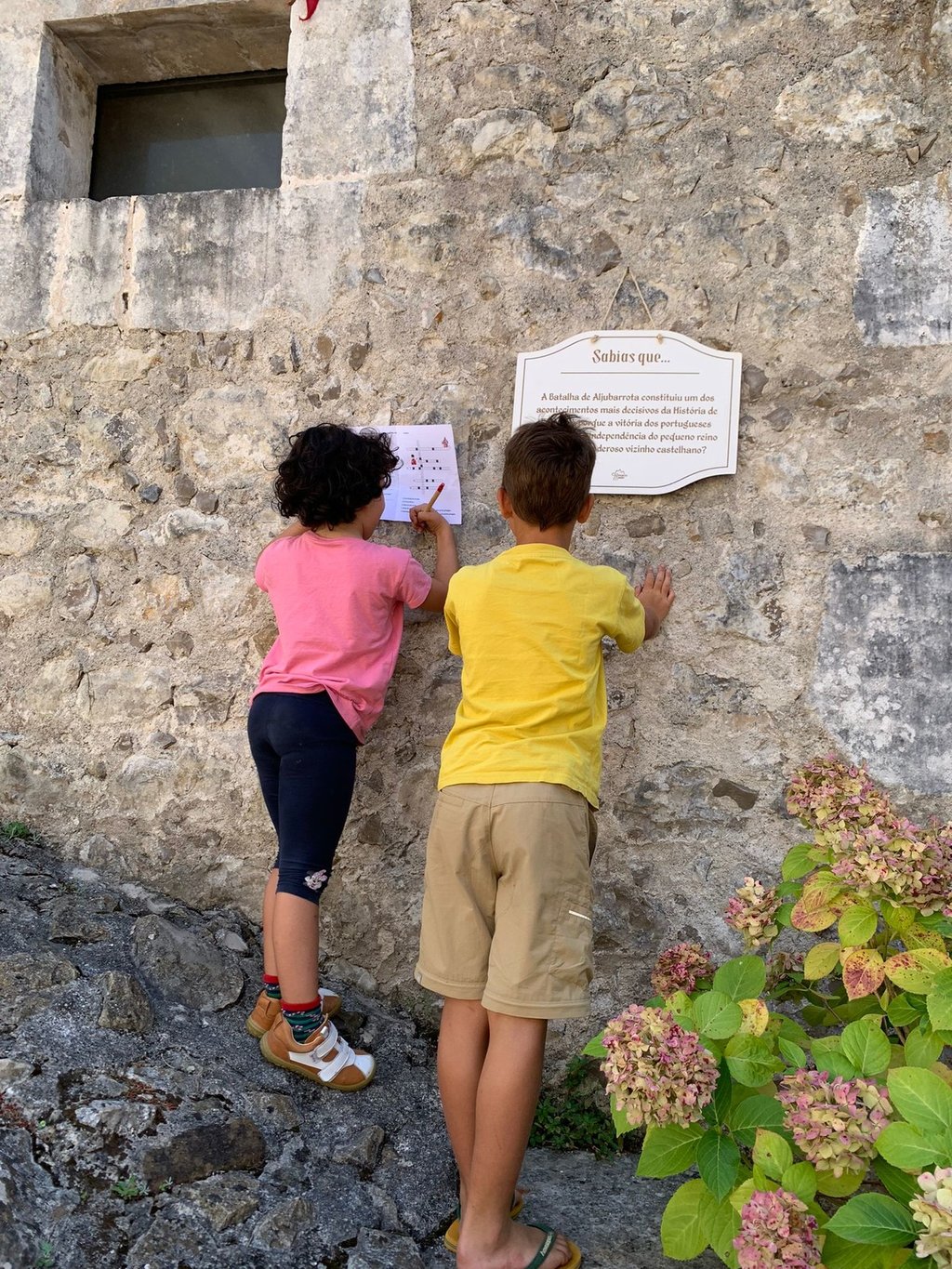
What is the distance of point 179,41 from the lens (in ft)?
11.6

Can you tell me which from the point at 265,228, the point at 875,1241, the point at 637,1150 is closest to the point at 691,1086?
the point at 875,1241

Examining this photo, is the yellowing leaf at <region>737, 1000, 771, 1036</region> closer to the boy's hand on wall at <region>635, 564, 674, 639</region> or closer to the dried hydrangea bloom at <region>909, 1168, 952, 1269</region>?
the dried hydrangea bloom at <region>909, 1168, 952, 1269</region>

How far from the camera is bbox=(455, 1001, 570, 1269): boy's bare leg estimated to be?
201cm

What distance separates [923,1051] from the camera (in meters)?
1.84

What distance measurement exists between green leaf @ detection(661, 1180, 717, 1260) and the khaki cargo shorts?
0.36 metres

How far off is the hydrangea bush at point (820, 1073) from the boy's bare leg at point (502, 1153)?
188mm

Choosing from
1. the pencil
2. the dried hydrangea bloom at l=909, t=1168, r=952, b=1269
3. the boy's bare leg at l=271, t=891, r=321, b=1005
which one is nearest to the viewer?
the dried hydrangea bloom at l=909, t=1168, r=952, b=1269

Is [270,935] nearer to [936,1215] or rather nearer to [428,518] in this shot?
[428,518]

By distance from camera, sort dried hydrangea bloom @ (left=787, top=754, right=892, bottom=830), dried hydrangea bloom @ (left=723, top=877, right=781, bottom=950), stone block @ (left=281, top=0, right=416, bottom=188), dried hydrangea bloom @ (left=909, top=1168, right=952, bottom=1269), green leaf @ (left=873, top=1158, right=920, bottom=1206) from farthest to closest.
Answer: stone block @ (left=281, top=0, right=416, bottom=188)
dried hydrangea bloom @ (left=723, top=877, right=781, bottom=950)
dried hydrangea bloom @ (left=787, top=754, right=892, bottom=830)
green leaf @ (left=873, top=1158, right=920, bottom=1206)
dried hydrangea bloom @ (left=909, top=1168, right=952, bottom=1269)

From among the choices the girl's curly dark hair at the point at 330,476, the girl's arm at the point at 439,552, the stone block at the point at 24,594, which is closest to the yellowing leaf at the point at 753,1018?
the girl's arm at the point at 439,552

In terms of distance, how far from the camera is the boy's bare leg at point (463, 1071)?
6.95 feet

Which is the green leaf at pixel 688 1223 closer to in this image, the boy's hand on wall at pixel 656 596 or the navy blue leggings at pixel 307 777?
the navy blue leggings at pixel 307 777

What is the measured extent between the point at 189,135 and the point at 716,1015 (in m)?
3.27

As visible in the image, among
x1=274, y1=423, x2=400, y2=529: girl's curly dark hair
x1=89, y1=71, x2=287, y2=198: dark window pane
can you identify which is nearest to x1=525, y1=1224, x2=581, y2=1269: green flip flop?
x1=274, y1=423, x2=400, y2=529: girl's curly dark hair
